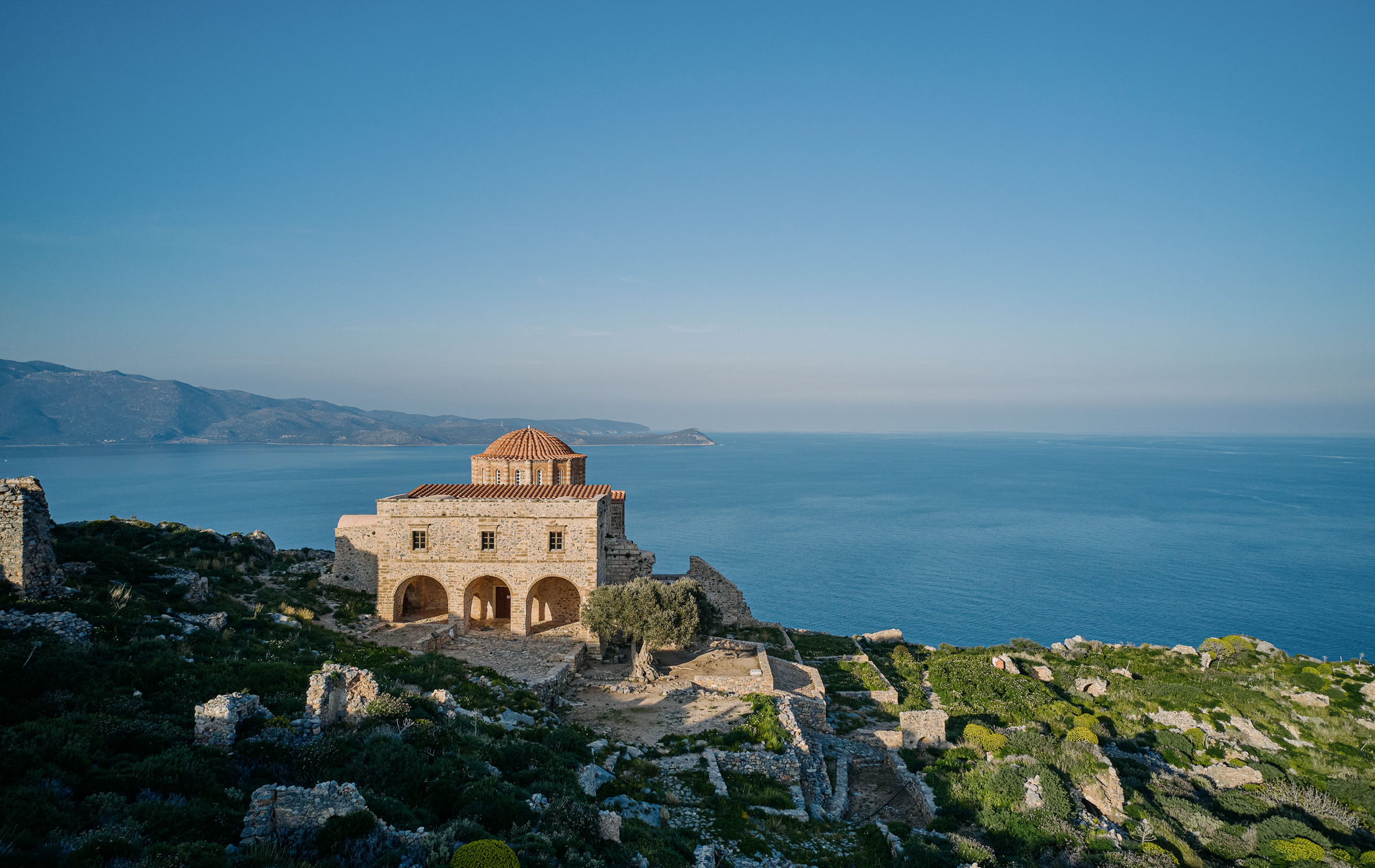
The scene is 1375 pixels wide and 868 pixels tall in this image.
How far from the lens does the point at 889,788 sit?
695 inches

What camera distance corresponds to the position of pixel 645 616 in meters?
22.1

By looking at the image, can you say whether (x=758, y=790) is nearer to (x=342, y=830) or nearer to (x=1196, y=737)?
(x=342, y=830)

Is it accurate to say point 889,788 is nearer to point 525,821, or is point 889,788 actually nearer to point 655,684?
point 655,684

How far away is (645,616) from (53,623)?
14.7 meters

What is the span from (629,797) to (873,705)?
14.1m

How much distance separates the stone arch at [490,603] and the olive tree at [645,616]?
5712 mm

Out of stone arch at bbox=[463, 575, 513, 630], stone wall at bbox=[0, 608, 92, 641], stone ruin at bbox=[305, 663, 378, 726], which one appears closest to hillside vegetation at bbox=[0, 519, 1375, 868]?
stone ruin at bbox=[305, 663, 378, 726]

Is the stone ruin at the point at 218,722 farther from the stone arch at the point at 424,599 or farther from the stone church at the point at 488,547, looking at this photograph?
the stone arch at the point at 424,599

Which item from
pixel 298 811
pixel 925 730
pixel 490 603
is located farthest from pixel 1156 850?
pixel 490 603

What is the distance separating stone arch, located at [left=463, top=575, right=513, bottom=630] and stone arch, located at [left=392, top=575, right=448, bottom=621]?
1.15 metres

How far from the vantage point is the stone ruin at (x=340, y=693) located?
12188mm

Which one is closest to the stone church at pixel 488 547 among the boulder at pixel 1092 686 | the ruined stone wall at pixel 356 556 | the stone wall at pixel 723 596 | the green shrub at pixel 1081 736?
the ruined stone wall at pixel 356 556

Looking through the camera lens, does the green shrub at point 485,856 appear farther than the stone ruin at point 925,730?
No

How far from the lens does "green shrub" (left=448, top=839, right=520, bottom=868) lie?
7.83 metres
